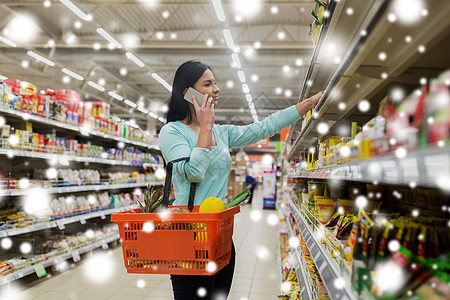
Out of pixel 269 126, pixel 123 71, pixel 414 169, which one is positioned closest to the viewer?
pixel 414 169

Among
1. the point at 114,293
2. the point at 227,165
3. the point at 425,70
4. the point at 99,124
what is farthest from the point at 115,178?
the point at 425,70

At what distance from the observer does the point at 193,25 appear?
10688 mm

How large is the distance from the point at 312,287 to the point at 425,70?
138 centimetres

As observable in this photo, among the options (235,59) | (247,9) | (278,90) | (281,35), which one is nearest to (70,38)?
(235,59)

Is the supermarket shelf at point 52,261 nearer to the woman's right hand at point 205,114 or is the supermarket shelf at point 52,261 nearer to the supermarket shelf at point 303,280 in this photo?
the supermarket shelf at point 303,280

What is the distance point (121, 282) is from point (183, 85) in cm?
309

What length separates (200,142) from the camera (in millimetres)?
1572

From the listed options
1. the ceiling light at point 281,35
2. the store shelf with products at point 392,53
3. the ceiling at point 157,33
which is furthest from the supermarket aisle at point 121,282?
the ceiling light at point 281,35

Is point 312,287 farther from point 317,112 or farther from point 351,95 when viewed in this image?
point 351,95

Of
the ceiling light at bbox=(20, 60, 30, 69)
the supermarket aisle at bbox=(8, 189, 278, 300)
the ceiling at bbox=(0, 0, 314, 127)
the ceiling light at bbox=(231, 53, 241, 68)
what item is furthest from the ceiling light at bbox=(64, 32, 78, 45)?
the supermarket aisle at bbox=(8, 189, 278, 300)

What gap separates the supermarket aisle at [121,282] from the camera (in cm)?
373

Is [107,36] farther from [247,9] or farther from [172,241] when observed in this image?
[172,241]

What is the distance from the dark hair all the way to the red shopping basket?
46 cm

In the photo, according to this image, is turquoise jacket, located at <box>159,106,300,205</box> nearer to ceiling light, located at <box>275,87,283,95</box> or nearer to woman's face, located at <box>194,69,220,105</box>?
woman's face, located at <box>194,69,220,105</box>
